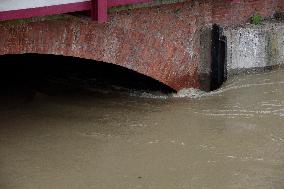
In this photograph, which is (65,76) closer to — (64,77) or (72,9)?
(64,77)

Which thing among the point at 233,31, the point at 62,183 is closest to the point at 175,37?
the point at 233,31

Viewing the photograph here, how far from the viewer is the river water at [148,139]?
8.53 metres

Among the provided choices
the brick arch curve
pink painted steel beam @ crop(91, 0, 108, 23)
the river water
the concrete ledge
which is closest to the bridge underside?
the brick arch curve

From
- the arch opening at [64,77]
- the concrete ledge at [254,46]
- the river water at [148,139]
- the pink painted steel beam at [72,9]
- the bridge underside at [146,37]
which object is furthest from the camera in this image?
the arch opening at [64,77]

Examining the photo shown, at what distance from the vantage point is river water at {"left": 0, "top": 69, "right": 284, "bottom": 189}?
8.53 m

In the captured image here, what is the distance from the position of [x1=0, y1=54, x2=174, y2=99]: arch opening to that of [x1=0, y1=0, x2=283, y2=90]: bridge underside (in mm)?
744

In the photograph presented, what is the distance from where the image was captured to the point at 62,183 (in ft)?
27.3

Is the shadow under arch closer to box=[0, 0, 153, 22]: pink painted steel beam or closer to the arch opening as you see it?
the arch opening

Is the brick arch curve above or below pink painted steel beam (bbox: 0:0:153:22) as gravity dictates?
below

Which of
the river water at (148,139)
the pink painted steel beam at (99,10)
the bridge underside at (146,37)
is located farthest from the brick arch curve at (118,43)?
the river water at (148,139)

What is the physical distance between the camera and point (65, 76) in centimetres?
1291

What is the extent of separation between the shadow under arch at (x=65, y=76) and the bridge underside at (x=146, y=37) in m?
0.70

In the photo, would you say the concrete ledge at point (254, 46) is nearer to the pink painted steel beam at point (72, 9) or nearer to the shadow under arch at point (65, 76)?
the shadow under arch at point (65, 76)

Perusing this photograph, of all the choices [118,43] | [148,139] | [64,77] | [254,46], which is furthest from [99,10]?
[254,46]
